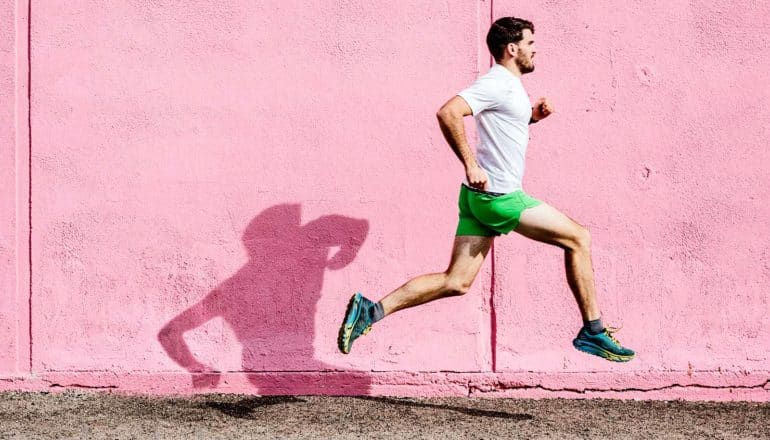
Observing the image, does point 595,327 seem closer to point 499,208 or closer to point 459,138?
point 499,208

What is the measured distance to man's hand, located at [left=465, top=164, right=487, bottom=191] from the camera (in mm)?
5363

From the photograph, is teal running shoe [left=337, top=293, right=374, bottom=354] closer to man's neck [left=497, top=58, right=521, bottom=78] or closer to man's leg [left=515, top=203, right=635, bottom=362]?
man's leg [left=515, top=203, right=635, bottom=362]

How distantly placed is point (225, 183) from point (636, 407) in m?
2.67

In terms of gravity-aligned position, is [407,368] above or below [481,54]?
below

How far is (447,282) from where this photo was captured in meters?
5.70

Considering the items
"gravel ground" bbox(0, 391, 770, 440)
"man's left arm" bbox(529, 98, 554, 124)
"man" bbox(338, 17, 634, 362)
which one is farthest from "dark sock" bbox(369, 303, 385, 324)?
"man's left arm" bbox(529, 98, 554, 124)

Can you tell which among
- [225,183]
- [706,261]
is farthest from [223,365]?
[706,261]

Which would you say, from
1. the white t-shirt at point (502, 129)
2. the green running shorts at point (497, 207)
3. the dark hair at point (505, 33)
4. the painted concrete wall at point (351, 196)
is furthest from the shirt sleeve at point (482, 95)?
the painted concrete wall at point (351, 196)

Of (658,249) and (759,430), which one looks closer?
(759,430)

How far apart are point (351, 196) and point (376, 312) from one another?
1.14 metres

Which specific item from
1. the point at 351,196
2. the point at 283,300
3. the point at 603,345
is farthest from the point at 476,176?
the point at 283,300

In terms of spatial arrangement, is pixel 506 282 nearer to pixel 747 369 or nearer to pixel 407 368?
pixel 407 368

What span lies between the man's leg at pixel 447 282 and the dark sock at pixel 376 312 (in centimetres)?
2

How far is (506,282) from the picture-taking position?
21.7 ft
